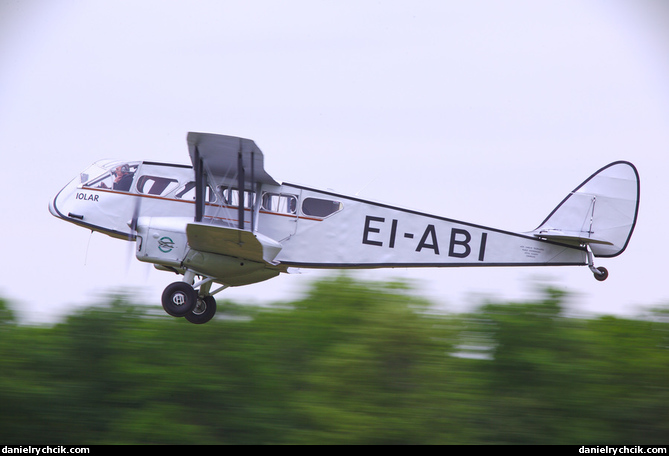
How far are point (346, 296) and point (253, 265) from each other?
8.23m

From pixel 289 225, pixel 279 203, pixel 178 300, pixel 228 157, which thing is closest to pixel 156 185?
pixel 228 157

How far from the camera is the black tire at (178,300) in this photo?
12047mm

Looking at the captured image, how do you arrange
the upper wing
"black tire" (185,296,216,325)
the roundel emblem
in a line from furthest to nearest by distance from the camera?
"black tire" (185,296,216,325)
the roundel emblem
the upper wing

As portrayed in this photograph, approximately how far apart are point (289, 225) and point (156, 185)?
255cm

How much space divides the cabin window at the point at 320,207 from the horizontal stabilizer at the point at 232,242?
3.05 feet

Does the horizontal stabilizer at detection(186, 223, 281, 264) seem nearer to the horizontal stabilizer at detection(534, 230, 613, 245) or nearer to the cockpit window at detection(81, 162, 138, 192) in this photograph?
the cockpit window at detection(81, 162, 138, 192)

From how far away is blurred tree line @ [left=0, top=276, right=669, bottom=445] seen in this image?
15.2 meters

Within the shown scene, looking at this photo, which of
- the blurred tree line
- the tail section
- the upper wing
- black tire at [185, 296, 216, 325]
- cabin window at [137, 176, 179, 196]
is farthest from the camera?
the blurred tree line

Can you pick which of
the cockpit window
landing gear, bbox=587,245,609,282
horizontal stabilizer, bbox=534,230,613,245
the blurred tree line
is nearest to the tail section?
horizontal stabilizer, bbox=534,230,613,245

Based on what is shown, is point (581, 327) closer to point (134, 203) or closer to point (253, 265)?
point (253, 265)

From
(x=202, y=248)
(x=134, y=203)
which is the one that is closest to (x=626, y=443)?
(x=202, y=248)

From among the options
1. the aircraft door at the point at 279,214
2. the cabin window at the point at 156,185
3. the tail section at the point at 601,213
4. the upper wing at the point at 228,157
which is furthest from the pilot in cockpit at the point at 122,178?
the tail section at the point at 601,213

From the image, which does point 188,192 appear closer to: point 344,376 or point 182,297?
point 182,297

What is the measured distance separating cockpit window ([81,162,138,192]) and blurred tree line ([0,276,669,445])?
6.39 meters
